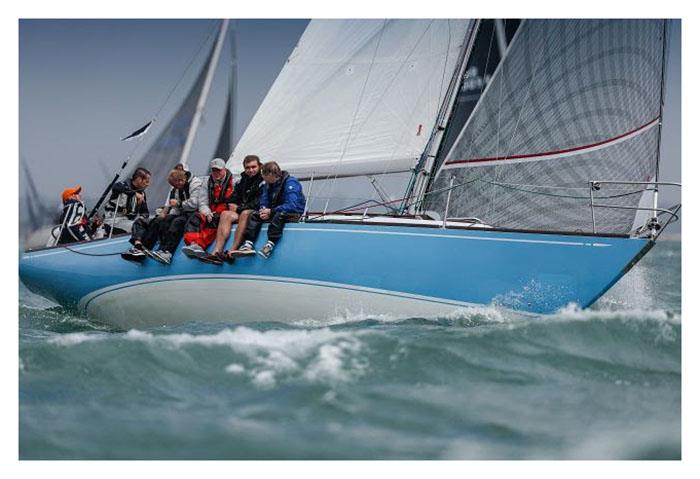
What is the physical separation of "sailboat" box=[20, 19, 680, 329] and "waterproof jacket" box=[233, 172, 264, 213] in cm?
42

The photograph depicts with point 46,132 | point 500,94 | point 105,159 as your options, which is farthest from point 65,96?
point 500,94

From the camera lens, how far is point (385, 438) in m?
3.82

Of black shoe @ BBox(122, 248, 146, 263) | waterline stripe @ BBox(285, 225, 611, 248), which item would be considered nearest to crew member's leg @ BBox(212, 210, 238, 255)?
A: waterline stripe @ BBox(285, 225, 611, 248)

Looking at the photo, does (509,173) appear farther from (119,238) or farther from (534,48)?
(119,238)

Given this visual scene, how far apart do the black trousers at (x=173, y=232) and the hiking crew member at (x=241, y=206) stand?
0.43m

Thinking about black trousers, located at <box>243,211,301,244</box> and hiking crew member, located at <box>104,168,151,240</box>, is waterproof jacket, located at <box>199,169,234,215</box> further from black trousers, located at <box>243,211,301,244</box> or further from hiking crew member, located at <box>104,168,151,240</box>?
hiking crew member, located at <box>104,168,151,240</box>

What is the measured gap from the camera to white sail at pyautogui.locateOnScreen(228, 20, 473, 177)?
7.23 meters

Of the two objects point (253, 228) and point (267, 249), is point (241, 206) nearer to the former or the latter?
point (253, 228)

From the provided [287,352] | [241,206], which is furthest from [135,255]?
[287,352]

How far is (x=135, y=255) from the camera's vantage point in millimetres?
6887

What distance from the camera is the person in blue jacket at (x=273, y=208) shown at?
6.28 meters

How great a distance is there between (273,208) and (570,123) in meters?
2.44

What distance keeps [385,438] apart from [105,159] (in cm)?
465

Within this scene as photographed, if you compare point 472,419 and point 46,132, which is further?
point 46,132
